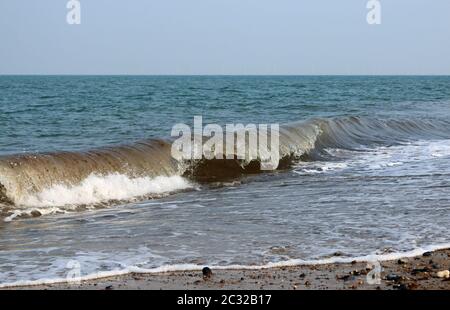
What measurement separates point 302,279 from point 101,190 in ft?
20.9

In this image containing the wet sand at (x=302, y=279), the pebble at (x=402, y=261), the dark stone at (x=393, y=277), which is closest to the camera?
the wet sand at (x=302, y=279)

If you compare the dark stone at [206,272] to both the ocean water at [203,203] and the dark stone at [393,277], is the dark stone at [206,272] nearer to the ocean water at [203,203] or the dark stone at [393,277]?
the ocean water at [203,203]

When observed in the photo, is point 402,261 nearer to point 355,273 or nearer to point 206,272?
point 355,273

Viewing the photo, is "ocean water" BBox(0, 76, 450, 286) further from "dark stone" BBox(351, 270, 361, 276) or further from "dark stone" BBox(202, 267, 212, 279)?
"dark stone" BBox(351, 270, 361, 276)

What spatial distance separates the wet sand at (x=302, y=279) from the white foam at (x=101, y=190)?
4.94 m

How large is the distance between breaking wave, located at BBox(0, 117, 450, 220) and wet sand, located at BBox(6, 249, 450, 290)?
434 centimetres

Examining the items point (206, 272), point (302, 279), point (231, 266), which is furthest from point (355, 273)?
point (206, 272)

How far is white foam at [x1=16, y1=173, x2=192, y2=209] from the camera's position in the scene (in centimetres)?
1068

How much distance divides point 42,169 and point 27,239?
162 inches

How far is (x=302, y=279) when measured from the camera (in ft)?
18.7

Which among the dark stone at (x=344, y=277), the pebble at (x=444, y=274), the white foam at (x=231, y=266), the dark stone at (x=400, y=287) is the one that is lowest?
the white foam at (x=231, y=266)

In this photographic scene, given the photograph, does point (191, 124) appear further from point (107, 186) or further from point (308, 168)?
point (107, 186)

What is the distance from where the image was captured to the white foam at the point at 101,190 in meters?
10.7

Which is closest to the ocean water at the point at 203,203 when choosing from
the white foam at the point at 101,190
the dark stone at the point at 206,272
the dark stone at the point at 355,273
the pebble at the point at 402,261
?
the white foam at the point at 101,190
